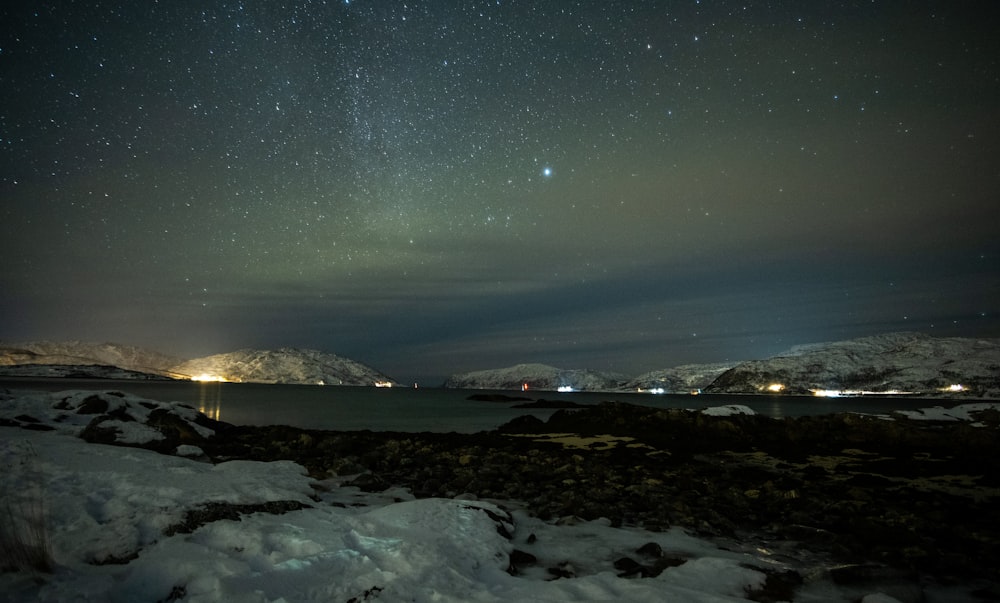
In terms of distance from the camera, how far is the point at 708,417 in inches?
1320

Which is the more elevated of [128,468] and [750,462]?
[128,468]

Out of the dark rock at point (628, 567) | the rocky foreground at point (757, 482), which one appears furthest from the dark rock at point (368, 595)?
the rocky foreground at point (757, 482)

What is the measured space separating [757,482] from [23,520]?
713 inches

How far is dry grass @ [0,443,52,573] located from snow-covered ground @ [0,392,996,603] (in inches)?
1.8

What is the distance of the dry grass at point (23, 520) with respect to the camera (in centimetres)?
465

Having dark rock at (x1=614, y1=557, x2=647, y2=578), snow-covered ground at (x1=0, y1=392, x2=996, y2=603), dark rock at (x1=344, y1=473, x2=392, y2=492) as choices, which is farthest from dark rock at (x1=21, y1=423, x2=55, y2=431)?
dark rock at (x1=614, y1=557, x2=647, y2=578)

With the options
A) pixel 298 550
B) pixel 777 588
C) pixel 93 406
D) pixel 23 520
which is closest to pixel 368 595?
pixel 298 550

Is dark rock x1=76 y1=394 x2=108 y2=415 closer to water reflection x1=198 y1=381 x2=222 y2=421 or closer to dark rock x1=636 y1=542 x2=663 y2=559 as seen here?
water reflection x1=198 y1=381 x2=222 y2=421

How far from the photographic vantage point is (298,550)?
6.34 m

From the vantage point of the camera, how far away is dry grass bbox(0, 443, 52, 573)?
15.2 feet

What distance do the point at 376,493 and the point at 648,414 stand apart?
1150 inches

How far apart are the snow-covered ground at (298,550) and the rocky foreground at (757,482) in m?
0.86

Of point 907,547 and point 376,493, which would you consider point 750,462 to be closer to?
point 907,547

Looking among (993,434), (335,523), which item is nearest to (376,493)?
(335,523)
